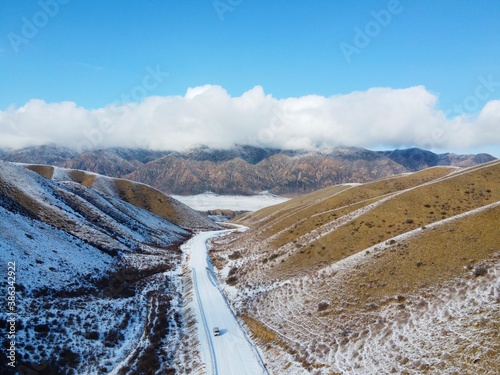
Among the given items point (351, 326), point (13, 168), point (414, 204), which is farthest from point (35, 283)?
point (414, 204)

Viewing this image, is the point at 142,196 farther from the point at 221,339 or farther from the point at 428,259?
the point at 428,259

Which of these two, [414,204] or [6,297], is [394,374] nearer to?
[6,297]

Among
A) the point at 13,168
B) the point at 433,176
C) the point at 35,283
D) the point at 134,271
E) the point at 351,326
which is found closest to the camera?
the point at 351,326

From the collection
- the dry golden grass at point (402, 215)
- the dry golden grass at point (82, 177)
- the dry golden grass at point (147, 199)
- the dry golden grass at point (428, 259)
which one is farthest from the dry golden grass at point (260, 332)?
the dry golden grass at point (82, 177)

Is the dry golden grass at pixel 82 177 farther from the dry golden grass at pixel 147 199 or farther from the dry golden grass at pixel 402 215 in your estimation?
the dry golden grass at pixel 402 215

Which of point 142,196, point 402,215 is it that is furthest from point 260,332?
point 142,196

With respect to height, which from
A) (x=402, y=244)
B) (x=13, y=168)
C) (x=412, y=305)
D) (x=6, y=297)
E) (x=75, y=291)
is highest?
(x=13, y=168)

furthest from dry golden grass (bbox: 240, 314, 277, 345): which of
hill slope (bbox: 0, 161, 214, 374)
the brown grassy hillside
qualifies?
the brown grassy hillside
